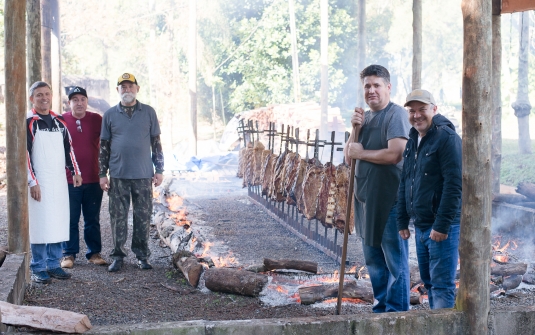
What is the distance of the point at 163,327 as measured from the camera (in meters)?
4.05

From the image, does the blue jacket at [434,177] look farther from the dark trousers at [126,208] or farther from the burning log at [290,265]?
the dark trousers at [126,208]

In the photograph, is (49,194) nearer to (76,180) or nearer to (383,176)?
(76,180)

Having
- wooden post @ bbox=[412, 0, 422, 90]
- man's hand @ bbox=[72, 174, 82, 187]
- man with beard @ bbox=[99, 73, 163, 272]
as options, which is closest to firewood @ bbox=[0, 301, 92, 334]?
man's hand @ bbox=[72, 174, 82, 187]

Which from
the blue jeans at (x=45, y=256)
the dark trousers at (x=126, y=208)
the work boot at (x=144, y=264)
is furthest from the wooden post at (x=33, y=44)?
the work boot at (x=144, y=264)

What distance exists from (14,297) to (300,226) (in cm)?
524

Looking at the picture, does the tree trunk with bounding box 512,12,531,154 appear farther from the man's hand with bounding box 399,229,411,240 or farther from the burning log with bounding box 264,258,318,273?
the man's hand with bounding box 399,229,411,240

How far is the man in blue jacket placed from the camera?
432 cm

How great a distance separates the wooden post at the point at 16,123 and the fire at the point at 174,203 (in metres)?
5.43

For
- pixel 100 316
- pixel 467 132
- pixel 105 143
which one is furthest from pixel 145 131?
pixel 467 132

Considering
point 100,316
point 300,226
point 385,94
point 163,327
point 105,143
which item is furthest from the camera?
point 300,226

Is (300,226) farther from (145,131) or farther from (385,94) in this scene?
(385,94)

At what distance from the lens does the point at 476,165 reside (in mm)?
4176

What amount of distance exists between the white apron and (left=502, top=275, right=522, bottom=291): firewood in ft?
16.0

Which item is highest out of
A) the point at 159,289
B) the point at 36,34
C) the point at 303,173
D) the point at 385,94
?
the point at 36,34
